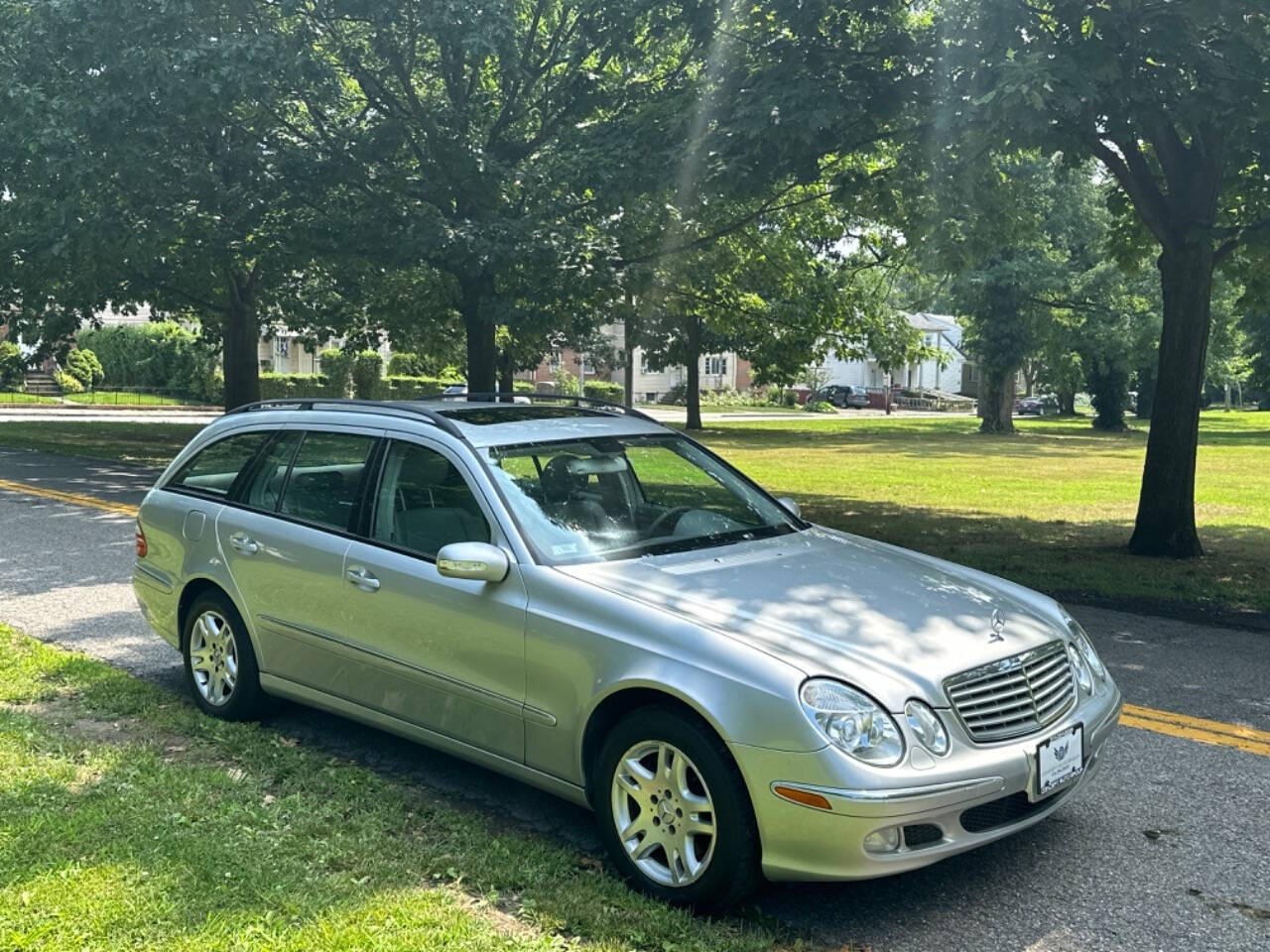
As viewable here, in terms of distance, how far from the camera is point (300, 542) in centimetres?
527

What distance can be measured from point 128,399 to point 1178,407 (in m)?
45.0

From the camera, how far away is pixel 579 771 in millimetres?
4105

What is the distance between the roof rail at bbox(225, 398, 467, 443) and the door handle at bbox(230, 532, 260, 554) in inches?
25.7

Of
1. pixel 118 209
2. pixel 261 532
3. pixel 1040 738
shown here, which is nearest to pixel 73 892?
pixel 261 532

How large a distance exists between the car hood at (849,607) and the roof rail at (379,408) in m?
1.06

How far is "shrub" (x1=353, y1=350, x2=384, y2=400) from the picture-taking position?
52750 mm

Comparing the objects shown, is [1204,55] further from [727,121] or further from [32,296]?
[32,296]

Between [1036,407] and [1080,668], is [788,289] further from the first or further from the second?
[1036,407]

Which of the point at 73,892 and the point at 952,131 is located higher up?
the point at 952,131

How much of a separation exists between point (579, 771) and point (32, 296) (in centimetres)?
2255

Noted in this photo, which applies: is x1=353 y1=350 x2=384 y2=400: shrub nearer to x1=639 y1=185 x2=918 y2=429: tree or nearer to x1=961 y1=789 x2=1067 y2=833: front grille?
x1=639 y1=185 x2=918 y2=429: tree

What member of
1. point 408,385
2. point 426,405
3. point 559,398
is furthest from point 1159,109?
point 408,385

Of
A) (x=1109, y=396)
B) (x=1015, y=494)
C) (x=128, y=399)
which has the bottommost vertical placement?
(x=128, y=399)

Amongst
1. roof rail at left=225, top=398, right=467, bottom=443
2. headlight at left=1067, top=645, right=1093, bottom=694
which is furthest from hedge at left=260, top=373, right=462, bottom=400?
headlight at left=1067, top=645, right=1093, bottom=694
